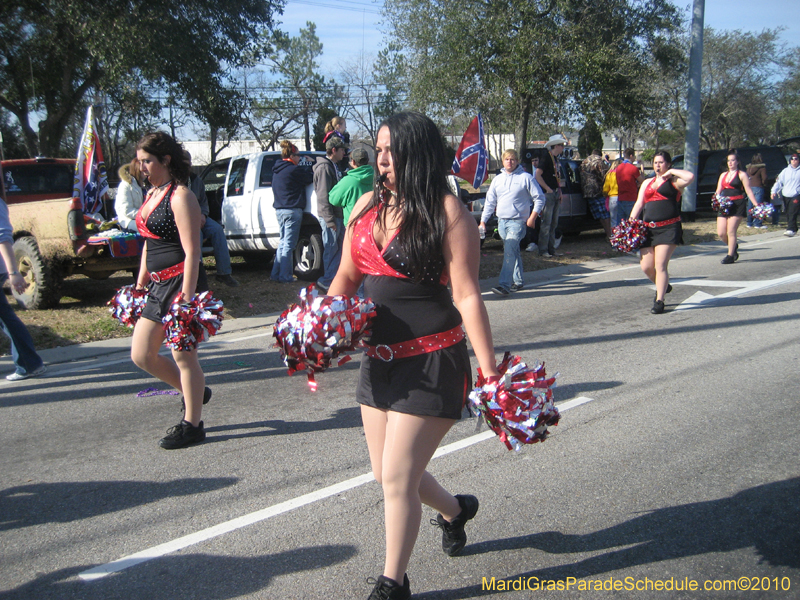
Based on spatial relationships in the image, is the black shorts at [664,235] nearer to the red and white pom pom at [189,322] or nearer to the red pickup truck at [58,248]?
the red and white pom pom at [189,322]

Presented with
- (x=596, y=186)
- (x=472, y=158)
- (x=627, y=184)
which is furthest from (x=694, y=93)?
(x=472, y=158)

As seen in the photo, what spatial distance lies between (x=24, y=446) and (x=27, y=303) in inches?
187

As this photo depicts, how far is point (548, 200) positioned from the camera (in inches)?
516

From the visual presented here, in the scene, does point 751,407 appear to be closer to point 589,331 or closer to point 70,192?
point 589,331

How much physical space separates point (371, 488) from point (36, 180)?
8979 mm

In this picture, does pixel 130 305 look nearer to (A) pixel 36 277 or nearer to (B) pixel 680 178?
(A) pixel 36 277

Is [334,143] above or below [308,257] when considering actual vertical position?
above

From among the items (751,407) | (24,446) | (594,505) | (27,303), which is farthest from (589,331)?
(27,303)

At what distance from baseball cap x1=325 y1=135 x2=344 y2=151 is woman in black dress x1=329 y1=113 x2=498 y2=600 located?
6.31 metres

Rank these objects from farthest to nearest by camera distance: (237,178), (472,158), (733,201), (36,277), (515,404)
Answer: (472,158) < (733,201) < (237,178) < (36,277) < (515,404)

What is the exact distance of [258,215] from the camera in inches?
415

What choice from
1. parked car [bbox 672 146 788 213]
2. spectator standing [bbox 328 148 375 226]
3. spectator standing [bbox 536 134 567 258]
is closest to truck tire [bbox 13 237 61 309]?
spectator standing [bbox 328 148 375 226]

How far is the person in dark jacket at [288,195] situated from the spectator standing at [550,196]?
16.3 ft

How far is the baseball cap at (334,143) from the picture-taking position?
28.7 feet
